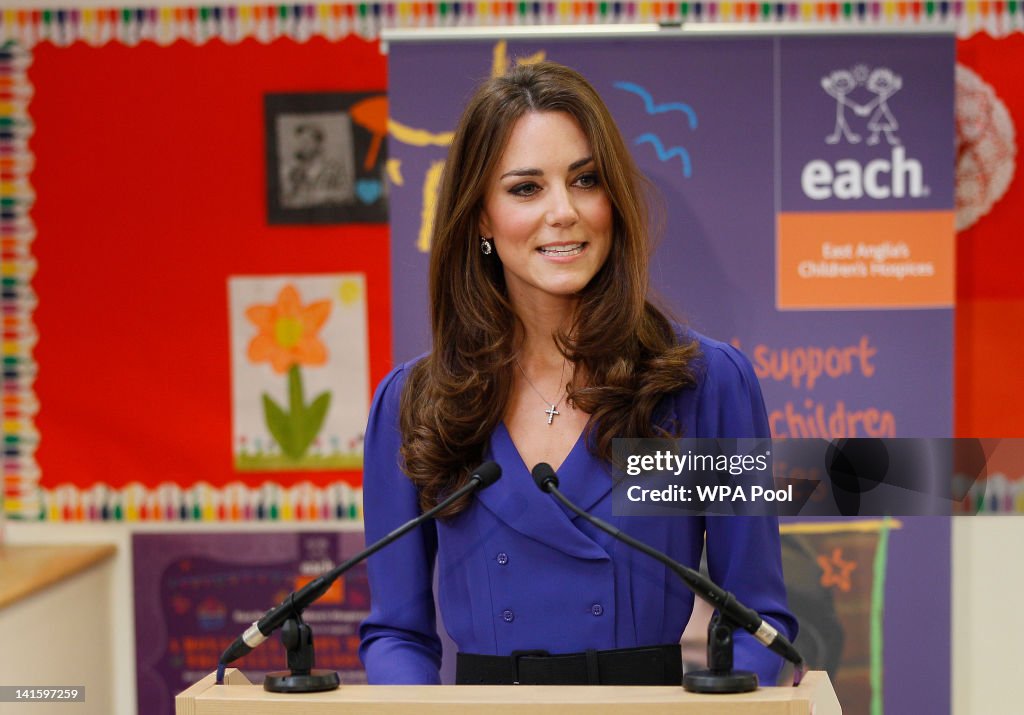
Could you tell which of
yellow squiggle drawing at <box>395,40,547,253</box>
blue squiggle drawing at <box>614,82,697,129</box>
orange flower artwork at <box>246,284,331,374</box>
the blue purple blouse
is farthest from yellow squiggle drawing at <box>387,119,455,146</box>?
the blue purple blouse

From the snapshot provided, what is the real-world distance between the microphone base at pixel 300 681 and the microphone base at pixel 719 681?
326 millimetres

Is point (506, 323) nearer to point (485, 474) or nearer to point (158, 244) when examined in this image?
point (485, 474)

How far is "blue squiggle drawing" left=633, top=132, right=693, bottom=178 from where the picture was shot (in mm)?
2598

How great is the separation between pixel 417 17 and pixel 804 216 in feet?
3.62

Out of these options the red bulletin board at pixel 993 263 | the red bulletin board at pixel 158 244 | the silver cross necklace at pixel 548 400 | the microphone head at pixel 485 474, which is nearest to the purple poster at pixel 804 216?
the red bulletin board at pixel 993 263

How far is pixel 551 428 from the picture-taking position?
5.07ft

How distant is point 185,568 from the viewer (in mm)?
3174

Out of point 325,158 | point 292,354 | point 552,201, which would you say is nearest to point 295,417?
point 292,354

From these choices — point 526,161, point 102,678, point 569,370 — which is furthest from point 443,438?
point 102,678

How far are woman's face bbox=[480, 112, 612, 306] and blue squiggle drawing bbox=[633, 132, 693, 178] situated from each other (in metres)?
1.15

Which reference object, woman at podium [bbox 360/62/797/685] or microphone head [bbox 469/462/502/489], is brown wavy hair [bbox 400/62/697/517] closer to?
woman at podium [bbox 360/62/797/685]

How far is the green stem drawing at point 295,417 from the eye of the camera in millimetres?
3104

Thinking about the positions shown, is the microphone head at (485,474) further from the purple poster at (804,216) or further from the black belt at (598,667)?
the purple poster at (804,216)

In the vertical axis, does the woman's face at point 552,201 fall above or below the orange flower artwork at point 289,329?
above
